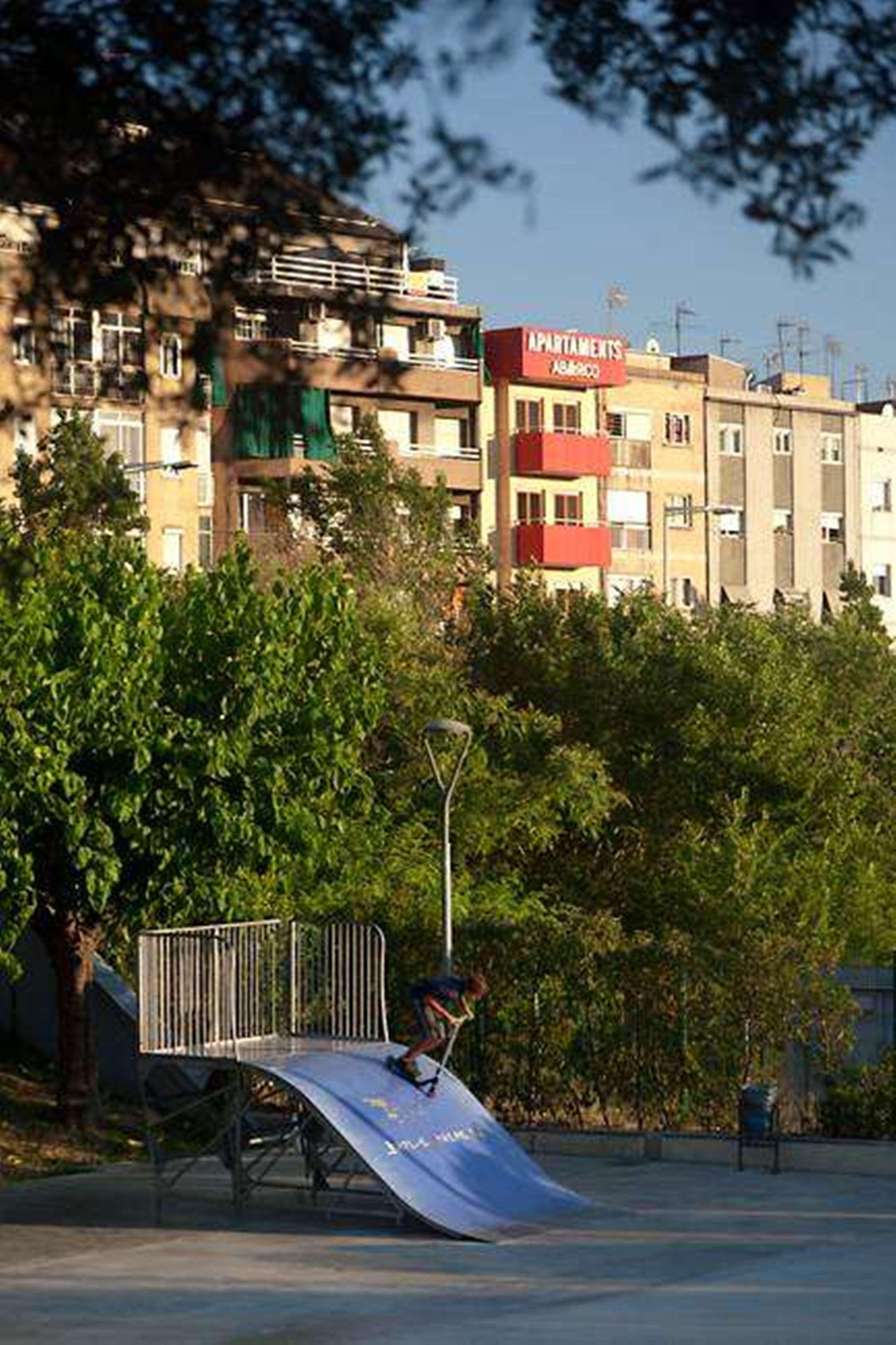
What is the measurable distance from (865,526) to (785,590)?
262 inches

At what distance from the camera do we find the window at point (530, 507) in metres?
103

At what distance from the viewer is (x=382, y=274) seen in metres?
78.1

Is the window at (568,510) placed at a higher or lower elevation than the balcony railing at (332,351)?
higher

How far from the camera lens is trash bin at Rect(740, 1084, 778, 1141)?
31.1 m

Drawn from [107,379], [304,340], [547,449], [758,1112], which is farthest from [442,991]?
[547,449]

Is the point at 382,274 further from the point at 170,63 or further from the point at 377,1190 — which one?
the point at 170,63

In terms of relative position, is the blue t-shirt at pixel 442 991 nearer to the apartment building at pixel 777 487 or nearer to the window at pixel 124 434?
the window at pixel 124 434

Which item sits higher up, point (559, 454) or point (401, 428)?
point (559, 454)

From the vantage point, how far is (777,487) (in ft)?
380

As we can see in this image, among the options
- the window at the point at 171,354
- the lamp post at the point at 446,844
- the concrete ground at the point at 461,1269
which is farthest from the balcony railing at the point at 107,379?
the lamp post at the point at 446,844

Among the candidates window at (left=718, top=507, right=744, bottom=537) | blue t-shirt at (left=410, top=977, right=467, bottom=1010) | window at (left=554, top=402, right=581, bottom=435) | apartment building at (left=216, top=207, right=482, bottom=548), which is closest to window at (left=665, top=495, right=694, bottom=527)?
window at (left=718, top=507, right=744, bottom=537)

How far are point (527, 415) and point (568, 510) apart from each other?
12.7 ft

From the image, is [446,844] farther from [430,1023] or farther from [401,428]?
[401,428]

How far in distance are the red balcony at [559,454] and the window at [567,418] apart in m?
0.21
